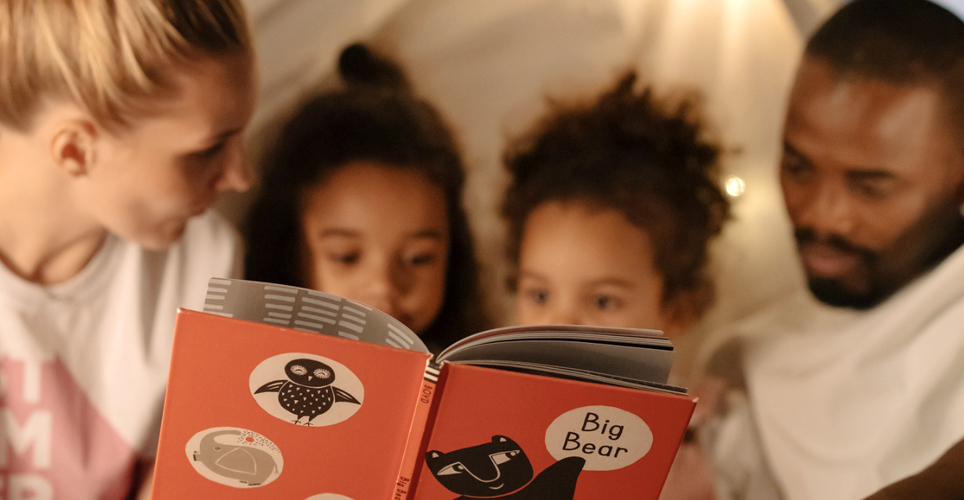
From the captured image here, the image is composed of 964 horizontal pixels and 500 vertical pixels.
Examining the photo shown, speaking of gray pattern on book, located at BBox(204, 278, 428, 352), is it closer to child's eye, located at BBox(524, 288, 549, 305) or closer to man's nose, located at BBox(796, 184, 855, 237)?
child's eye, located at BBox(524, 288, 549, 305)

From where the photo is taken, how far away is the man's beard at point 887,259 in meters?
0.95

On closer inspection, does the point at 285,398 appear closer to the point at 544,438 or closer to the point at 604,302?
the point at 544,438

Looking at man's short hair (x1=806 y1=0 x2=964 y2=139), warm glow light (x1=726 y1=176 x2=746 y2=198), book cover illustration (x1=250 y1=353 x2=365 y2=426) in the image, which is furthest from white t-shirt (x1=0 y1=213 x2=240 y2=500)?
man's short hair (x1=806 y1=0 x2=964 y2=139)

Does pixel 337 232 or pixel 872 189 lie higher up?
pixel 872 189

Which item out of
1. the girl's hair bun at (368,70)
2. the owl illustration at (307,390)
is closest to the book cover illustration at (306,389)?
Result: the owl illustration at (307,390)

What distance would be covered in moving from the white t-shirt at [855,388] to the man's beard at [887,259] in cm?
2

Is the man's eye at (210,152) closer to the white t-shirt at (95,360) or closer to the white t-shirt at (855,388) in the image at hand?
the white t-shirt at (95,360)

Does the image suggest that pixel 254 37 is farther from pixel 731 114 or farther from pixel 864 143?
pixel 864 143

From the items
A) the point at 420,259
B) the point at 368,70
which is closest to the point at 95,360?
the point at 420,259

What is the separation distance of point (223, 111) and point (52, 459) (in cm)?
66

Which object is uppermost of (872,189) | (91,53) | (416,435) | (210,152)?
(872,189)

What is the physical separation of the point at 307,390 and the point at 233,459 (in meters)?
0.16

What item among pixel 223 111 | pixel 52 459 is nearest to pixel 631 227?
pixel 223 111

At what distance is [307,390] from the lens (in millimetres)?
792
